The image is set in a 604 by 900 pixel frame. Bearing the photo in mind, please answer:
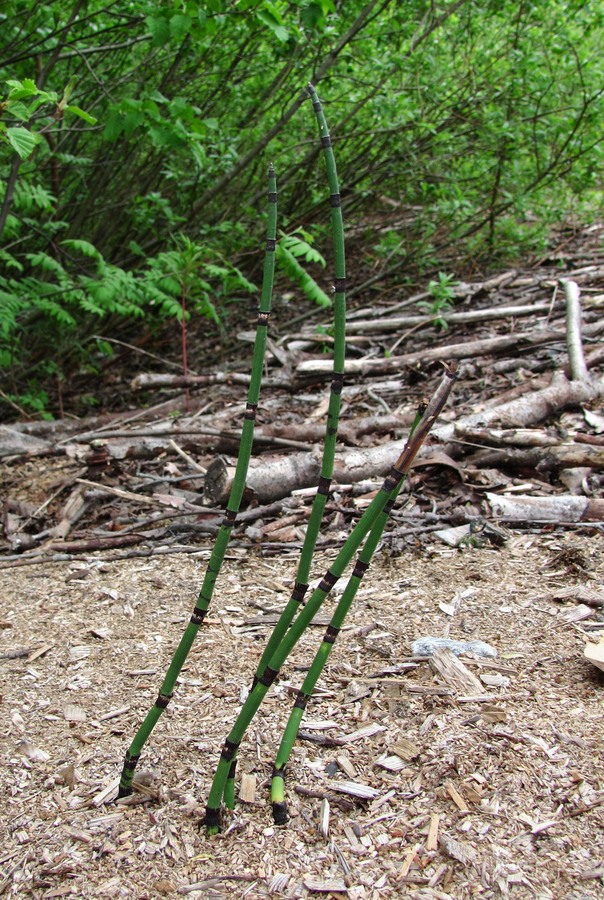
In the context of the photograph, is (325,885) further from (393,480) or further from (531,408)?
(531,408)

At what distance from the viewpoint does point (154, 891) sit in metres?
1.49

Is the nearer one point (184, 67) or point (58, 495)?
point (58, 495)

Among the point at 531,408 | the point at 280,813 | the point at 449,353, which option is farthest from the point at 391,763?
the point at 449,353

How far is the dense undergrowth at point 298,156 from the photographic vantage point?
5852mm

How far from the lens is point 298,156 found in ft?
23.4

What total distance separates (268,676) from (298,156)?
649cm

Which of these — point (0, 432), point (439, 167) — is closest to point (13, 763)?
point (0, 432)

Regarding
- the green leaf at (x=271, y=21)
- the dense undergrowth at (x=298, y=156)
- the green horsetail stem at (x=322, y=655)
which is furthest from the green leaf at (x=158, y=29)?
the green horsetail stem at (x=322, y=655)

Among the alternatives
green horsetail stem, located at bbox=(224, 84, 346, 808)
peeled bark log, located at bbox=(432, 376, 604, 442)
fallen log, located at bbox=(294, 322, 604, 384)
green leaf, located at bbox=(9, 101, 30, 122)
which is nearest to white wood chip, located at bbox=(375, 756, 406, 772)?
green horsetail stem, located at bbox=(224, 84, 346, 808)

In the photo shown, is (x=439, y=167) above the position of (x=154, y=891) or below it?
above

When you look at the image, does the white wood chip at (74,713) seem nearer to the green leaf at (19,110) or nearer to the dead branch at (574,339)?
the green leaf at (19,110)

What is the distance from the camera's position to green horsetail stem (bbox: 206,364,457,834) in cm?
144

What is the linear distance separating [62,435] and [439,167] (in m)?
4.57

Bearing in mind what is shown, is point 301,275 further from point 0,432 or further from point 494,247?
point 494,247
